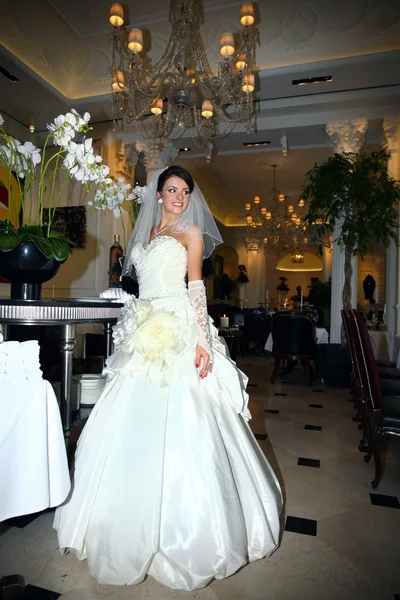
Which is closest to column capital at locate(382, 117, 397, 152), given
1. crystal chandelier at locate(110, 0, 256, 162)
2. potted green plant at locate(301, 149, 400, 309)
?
potted green plant at locate(301, 149, 400, 309)

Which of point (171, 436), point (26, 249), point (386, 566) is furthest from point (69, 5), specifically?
point (386, 566)

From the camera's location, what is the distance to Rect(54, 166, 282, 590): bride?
1406 mm

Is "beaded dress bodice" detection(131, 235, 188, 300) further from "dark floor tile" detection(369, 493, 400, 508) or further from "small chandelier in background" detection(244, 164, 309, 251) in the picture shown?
"small chandelier in background" detection(244, 164, 309, 251)

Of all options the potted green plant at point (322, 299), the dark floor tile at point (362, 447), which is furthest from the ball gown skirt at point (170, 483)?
the potted green plant at point (322, 299)

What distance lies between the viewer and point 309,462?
2770mm

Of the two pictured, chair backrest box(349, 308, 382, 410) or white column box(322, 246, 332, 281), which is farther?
white column box(322, 246, 332, 281)

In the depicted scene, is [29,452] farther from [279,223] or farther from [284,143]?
[279,223]

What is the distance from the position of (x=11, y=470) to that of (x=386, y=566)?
1.52m

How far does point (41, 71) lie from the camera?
5.46 metres

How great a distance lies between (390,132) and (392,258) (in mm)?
1773

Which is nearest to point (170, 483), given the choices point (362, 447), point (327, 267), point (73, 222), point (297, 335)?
point (362, 447)

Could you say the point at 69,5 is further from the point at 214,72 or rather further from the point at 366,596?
the point at 366,596

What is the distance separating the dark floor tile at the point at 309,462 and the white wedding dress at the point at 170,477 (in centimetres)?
99

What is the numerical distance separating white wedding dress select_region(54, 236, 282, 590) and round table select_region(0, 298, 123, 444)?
24 cm
